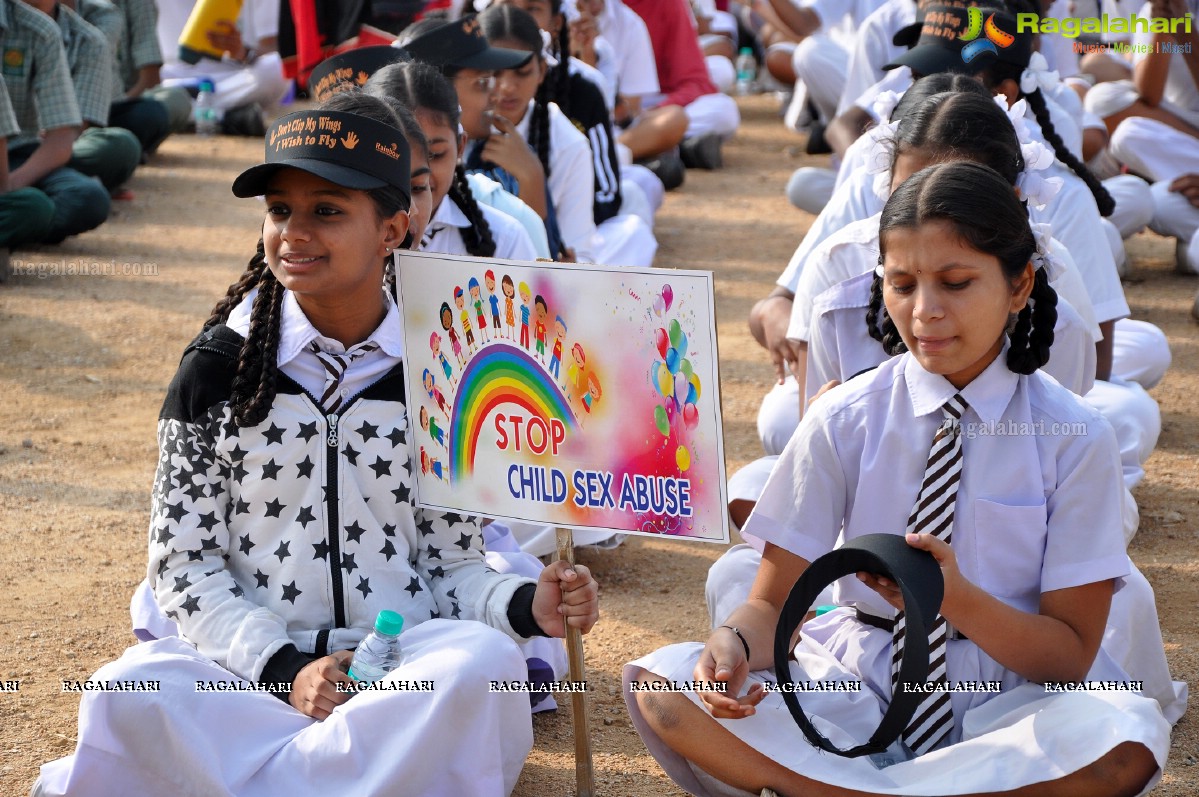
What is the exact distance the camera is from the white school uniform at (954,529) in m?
2.38

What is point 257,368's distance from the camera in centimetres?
264

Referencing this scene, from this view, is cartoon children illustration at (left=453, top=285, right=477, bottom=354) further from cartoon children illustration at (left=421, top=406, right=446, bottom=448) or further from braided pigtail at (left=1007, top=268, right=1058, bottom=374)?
braided pigtail at (left=1007, top=268, right=1058, bottom=374)

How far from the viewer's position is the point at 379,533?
2.68 m

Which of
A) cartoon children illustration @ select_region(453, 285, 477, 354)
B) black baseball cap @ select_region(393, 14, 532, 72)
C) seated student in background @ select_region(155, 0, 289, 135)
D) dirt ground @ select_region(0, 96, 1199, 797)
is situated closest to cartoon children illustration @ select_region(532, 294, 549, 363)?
cartoon children illustration @ select_region(453, 285, 477, 354)

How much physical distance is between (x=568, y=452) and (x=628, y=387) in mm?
157

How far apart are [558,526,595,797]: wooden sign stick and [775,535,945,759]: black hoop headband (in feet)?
1.24

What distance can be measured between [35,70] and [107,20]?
159cm

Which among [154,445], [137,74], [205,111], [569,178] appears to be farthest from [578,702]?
[205,111]

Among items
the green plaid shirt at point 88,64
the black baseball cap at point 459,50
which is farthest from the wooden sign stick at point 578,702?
the green plaid shirt at point 88,64

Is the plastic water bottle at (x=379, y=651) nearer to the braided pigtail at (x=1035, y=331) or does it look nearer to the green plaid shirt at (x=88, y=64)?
the braided pigtail at (x=1035, y=331)

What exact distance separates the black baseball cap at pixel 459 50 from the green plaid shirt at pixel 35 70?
2772 millimetres

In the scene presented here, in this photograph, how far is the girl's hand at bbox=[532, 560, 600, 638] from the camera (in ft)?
8.27

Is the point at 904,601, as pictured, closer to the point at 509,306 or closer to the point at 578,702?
the point at 578,702

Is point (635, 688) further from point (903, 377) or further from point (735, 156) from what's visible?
point (735, 156)
